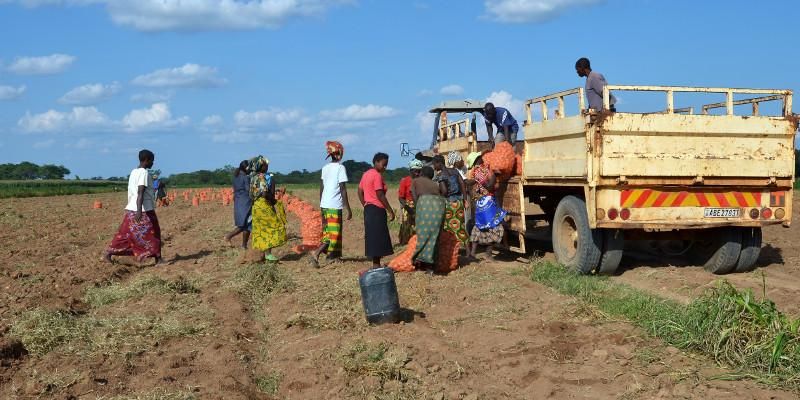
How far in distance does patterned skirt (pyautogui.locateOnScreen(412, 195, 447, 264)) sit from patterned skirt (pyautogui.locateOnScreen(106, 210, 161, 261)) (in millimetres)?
3871

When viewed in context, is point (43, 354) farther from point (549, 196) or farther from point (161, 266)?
point (549, 196)

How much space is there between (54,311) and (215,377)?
2.74 metres

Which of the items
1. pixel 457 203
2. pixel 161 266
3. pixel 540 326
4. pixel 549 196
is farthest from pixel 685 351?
pixel 161 266

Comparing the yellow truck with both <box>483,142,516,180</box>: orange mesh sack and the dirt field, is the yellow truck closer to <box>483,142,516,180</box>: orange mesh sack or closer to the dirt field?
the dirt field

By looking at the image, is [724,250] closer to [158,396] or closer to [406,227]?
[406,227]

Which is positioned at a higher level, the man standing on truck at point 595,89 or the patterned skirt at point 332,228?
the man standing on truck at point 595,89

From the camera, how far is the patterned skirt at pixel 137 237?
10.1 meters

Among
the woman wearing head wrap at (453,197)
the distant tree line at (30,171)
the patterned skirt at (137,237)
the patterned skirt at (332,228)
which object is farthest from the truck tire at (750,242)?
the distant tree line at (30,171)

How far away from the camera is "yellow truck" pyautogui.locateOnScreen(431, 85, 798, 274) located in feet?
25.7

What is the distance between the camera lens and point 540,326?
6.15 meters

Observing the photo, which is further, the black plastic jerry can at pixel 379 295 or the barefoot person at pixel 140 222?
the barefoot person at pixel 140 222

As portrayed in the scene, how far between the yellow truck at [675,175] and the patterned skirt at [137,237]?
5.61 meters

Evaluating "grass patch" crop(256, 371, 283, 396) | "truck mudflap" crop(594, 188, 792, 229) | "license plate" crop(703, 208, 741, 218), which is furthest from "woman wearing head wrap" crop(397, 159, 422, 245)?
"grass patch" crop(256, 371, 283, 396)

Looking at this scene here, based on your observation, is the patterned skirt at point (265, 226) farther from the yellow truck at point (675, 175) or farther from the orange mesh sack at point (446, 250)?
the yellow truck at point (675, 175)
